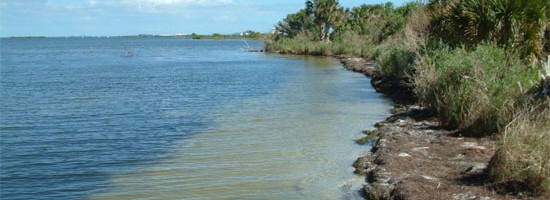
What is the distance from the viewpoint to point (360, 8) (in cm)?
8706

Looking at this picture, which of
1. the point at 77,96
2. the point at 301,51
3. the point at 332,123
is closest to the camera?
the point at 332,123

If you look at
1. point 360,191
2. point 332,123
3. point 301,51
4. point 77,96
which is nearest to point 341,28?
point 301,51

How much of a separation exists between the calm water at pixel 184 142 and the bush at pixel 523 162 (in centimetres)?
247

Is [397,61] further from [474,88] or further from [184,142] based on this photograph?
[184,142]

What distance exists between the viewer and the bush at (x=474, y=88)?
538 inches

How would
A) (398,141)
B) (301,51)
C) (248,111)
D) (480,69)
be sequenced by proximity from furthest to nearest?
(301,51)
(248,111)
(480,69)
(398,141)

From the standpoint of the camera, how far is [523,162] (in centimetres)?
884

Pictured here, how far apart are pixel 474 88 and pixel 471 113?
0.67 meters

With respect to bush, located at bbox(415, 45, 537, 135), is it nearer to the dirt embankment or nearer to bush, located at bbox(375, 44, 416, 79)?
the dirt embankment

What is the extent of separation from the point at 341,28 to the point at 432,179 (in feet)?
230

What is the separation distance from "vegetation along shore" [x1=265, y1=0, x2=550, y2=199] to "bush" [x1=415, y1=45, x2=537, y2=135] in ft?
0.08

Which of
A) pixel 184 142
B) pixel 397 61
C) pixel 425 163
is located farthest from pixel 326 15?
pixel 425 163

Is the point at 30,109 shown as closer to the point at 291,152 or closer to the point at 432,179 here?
the point at 291,152

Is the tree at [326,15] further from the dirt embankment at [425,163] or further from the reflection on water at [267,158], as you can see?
the dirt embankment at [425,163]
